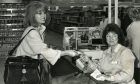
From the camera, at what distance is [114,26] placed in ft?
11.1

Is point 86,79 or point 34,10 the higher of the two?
point 34,10

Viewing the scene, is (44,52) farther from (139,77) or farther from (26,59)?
(139,77)

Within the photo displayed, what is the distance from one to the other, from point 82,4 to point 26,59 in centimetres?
750

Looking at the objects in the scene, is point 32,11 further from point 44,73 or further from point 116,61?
point 116,61

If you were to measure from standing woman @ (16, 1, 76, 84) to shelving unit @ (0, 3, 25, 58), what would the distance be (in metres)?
7.33

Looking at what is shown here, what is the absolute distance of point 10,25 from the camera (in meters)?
10.8

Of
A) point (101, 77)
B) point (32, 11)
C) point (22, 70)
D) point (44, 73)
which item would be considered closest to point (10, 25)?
point (32, 11)

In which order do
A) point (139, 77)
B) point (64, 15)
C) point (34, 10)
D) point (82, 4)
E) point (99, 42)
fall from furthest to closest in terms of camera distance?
point (64, 15), point (82, 4), point (99, 42), point (139, 77), point (34, 10)

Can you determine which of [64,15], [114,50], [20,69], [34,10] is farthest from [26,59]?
[64,15]

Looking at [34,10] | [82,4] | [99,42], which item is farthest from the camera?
[82,4]

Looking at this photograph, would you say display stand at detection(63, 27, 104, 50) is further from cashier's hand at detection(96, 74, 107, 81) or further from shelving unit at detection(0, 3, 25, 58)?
shelving unit at detection(0, 3, 25, 58)

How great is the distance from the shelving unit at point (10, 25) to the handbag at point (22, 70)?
760 cm

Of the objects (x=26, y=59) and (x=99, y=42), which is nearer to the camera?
(x=26, y=59)

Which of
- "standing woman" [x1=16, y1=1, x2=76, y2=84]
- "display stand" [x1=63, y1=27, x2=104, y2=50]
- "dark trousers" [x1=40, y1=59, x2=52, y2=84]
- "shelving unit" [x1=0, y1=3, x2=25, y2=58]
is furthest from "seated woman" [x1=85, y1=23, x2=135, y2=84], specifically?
"shelving unit" [x1=0, y1=3, x2=25, y2=58]
